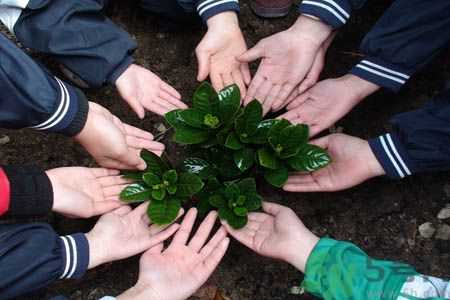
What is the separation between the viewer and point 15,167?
181 cm

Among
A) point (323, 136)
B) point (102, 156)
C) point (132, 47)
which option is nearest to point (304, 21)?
point (323, 136)

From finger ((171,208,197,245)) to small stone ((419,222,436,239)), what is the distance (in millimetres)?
779

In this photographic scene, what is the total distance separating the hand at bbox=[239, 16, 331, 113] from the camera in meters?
2.03

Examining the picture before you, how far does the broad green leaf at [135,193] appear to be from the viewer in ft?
6.06

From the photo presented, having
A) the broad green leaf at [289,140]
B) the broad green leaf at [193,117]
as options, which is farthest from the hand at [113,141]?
the broad green leaf at [289,140]

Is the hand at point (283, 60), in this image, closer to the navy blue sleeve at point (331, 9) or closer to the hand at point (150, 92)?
the navy blue sleeve at point (331, 9)

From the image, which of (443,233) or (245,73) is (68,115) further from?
(443,233)

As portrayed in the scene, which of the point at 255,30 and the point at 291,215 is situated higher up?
the point at 255,30

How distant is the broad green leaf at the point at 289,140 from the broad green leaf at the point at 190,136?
8.4 inches

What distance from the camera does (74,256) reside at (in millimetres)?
1786

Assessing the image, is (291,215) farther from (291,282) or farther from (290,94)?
(290,94)

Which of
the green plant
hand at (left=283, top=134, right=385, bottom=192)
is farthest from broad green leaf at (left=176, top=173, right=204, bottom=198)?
hand at (left=283, top=134, right=385, bottom=192)

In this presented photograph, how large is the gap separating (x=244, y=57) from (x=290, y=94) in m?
0.21

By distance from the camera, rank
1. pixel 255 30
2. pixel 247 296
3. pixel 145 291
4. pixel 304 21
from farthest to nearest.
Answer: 1. pixel 255 30
2. pixel 304 21
3. pixel 247 296
4. pixel 145 291
